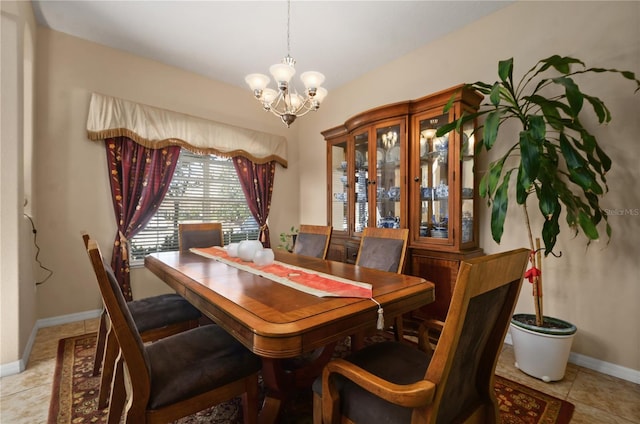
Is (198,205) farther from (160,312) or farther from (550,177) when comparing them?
(550,177)

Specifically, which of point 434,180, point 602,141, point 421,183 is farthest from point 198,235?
point 602,141

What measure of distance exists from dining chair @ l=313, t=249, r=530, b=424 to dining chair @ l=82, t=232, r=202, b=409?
1.16 meters

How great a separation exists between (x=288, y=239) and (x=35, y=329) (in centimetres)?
283

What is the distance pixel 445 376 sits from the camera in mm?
783

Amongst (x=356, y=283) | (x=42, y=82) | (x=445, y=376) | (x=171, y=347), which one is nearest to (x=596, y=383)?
(x=356, y=283)

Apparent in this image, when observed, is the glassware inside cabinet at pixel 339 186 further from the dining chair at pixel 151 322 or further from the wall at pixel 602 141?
the dining chair at pixel 151 322

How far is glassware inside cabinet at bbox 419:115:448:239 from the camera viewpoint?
2559 millimetres

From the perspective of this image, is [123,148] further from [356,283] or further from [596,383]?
[596,383]

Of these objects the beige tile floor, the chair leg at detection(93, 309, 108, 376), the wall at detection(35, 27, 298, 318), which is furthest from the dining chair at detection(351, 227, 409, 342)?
the wall at detection(35, 27, 298, 318)

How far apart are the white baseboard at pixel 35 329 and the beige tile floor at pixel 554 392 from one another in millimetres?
42

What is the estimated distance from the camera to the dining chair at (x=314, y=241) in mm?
2559

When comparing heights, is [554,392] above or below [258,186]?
below

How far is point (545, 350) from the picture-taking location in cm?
188

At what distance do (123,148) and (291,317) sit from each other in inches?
121
